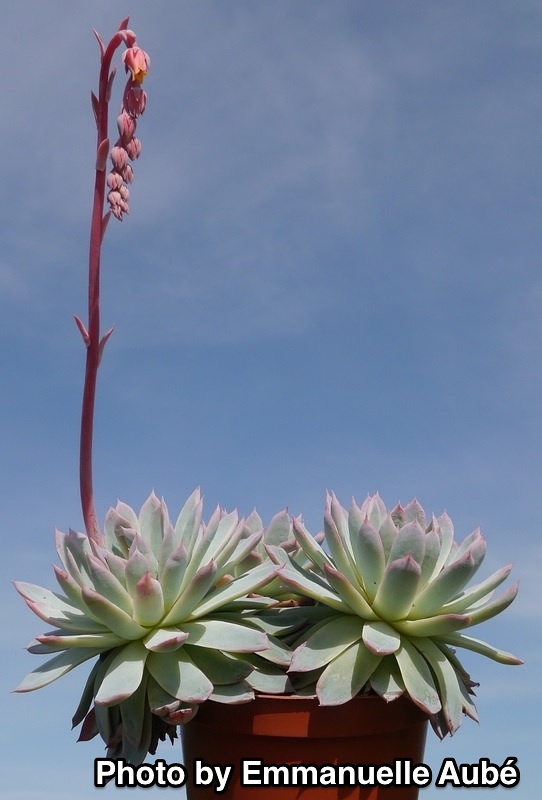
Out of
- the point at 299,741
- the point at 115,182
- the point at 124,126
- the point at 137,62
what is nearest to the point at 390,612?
the point at 299,741

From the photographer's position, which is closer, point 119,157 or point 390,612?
point 390,612

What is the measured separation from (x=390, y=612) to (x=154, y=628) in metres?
0.56

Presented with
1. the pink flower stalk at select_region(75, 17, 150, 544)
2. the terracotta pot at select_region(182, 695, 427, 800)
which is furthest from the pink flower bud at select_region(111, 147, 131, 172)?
the terracotta pot at select_region(182, 695, 427, 800)

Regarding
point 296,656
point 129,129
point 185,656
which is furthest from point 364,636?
point 129,129

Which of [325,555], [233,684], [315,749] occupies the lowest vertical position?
[315,749]

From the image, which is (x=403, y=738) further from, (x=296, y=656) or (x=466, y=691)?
(x=296, y=656)

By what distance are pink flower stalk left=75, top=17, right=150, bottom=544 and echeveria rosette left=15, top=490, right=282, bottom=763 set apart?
0.20 meters

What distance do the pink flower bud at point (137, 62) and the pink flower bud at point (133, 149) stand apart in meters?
0.15

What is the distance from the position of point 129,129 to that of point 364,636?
139cm

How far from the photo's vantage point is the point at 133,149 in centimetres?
228

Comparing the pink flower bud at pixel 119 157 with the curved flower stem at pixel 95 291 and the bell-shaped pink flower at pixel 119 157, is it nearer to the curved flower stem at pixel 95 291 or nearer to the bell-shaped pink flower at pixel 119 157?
the bell-shaped pink flower at pixel 119 157

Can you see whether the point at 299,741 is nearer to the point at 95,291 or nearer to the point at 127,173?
the point at 95,291

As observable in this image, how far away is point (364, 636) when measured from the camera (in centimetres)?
199

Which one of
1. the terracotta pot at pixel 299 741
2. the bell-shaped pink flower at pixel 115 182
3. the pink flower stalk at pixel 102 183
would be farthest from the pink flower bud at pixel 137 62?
the terracotta pot at pixel 299 741
